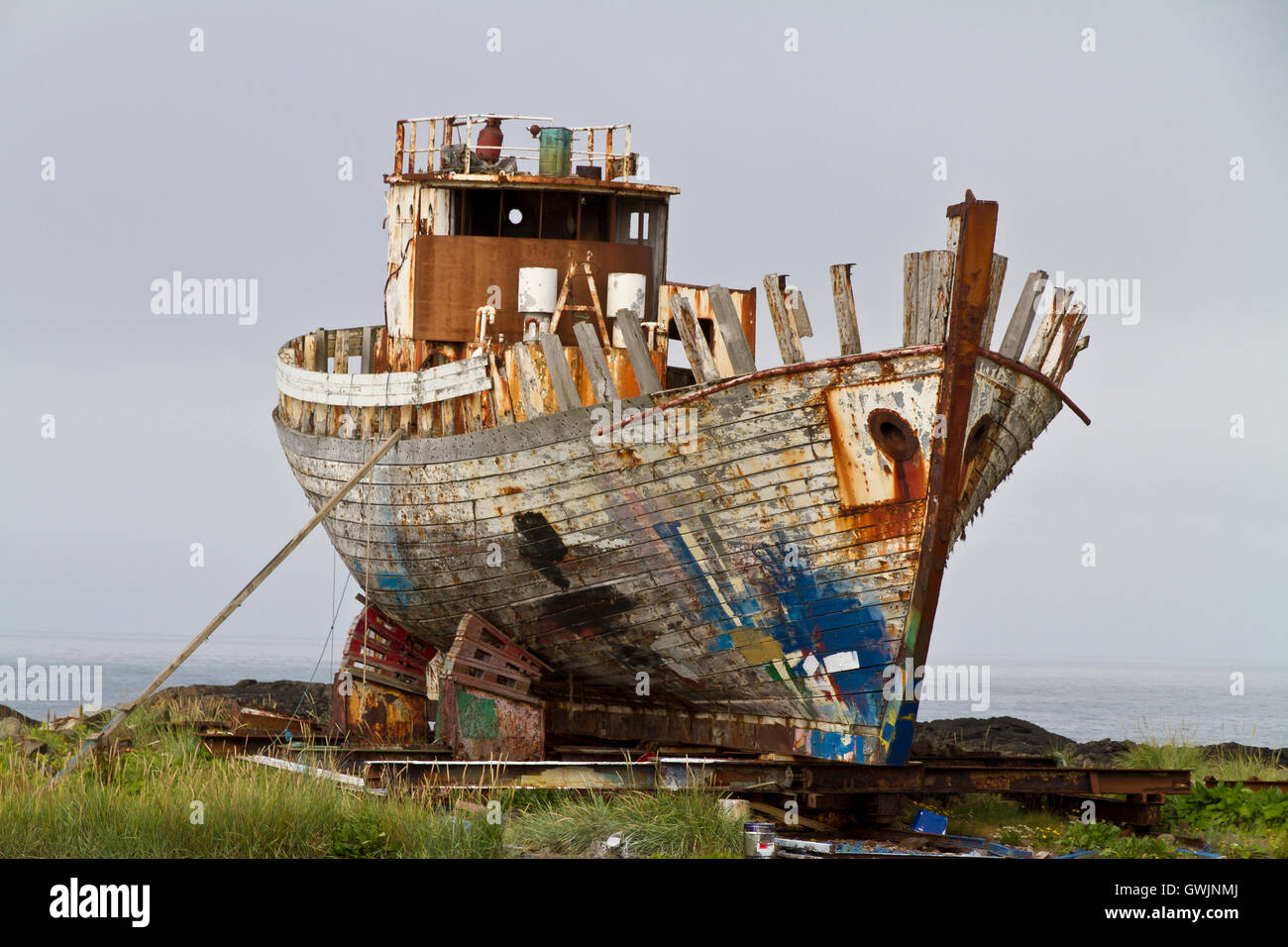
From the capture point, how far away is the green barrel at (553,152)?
52.6 ft

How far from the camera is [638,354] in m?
12.8

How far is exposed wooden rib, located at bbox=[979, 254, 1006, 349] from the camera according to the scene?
39.7 ft

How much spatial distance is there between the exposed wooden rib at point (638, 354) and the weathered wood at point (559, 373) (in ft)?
1.84

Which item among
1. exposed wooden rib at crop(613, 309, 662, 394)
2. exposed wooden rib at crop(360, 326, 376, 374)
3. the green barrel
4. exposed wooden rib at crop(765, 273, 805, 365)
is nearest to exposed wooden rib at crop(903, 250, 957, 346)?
exposed wooden rib at crop(765, 273, 805, 365)

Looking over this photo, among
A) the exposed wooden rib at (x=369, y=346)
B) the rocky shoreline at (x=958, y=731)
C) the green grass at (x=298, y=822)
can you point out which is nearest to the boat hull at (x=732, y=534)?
the green grass at (x=298, y=822)

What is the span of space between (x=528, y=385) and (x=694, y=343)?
1.57 metres

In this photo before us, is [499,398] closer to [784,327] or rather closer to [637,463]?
[637,463]

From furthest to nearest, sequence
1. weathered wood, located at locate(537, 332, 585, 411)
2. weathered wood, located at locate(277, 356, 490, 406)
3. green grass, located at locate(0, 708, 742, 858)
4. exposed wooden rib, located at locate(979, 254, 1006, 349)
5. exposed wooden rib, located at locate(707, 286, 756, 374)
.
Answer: weathered wood, located at locate(277, 356, 490, 406)
weathered wood, located at locate(537, 332, 585, 411)
exposed wooden rib, located at locate(707, 286, 756, 374)
exposed wooden rib, located at locate(979, 254, 1006, 349)
green grass, located at locate(0, 708, 742, 858)

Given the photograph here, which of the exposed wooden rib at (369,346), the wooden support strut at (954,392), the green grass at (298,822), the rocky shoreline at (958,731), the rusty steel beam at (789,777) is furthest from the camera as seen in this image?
the exposed wooden rib at (369,346)

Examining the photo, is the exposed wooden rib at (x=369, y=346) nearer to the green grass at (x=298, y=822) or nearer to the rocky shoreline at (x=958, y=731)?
the rocky shoreline at (x=958, y=731)

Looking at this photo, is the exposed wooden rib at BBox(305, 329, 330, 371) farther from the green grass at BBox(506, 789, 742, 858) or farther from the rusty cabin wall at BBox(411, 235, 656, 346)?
the green grass at BBox(506, 789, 742, 858)

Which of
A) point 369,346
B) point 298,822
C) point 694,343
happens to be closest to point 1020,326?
point 694,343

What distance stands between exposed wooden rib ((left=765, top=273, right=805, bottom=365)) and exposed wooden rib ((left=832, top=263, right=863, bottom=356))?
362mm
